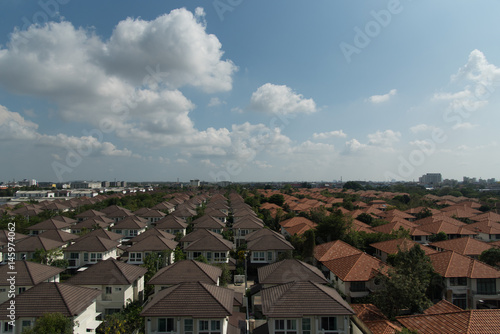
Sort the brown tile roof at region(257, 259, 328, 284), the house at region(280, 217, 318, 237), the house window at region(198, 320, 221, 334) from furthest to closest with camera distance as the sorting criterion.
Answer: the house at region(280, 217, 318, 237)
the brown tile roof at region(257, 259, 328, 284)
the house window at region(198, 320, 221, 334)

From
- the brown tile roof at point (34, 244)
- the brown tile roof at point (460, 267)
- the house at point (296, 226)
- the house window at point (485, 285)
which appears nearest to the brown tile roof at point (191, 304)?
the brown tile roof at point (460, 267)

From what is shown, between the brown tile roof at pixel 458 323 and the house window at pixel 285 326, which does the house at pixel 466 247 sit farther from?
the house window at pixel 285 326

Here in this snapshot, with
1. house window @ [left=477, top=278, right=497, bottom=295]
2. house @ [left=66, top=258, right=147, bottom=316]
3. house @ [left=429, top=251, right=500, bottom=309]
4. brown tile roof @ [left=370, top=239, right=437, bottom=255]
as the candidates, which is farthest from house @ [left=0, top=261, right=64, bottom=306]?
house window @ [left=477, top=278, right=497, bottom=295]

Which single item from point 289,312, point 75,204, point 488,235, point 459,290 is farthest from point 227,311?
point 75,204

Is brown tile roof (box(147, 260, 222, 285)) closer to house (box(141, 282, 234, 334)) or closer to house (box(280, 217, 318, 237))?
house (box(141, 282, 234, 334))

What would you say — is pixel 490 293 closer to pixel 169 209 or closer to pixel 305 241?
pixel 305 241

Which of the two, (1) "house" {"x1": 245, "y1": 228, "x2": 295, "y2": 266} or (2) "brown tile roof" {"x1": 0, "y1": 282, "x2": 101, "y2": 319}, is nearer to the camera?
(2) "brown tile roof" {"x1": 0, "y1": 282, "x2": 101, "y2": 319}

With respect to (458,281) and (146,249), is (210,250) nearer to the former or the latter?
(146,249)
